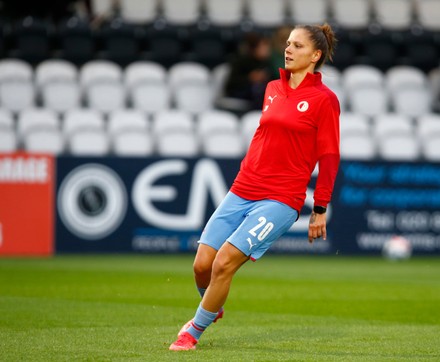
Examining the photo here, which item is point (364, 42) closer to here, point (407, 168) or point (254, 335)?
point (407, 168)

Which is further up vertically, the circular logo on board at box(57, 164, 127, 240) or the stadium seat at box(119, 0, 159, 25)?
the stadium seat at box(119, 0, 159, 25)

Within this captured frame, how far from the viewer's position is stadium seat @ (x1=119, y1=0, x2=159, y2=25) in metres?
18.4

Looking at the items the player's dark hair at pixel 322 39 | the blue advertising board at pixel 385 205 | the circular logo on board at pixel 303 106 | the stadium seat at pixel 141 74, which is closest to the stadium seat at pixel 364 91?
the blue advertising board at pixel 385 205

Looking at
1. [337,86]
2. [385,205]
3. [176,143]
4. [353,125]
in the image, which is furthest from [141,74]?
[385,205]

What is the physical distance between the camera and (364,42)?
1911 cm

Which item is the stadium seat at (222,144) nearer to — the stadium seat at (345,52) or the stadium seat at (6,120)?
the stadium seat at (6,120)

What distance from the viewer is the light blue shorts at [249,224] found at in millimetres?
6707

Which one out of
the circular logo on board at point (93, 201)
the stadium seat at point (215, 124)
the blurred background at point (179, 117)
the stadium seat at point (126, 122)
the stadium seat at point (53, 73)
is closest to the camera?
the circular logo on board at point (93, 201)

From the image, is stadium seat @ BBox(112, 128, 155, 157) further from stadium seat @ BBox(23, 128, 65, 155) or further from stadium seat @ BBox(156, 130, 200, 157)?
stadium seat @ BBox(23, 128, 65, 155)

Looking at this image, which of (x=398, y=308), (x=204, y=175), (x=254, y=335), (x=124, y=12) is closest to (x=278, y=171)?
(x=254, y=335)

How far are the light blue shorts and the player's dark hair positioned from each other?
1047mm

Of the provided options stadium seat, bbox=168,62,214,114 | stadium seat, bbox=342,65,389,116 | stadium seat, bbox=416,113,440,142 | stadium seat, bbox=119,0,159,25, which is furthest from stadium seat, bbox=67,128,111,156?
stadium seat, bbox=416,113,440,142

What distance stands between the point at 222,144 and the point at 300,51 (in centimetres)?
941

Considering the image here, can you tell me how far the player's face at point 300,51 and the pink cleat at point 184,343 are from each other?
1.91m
